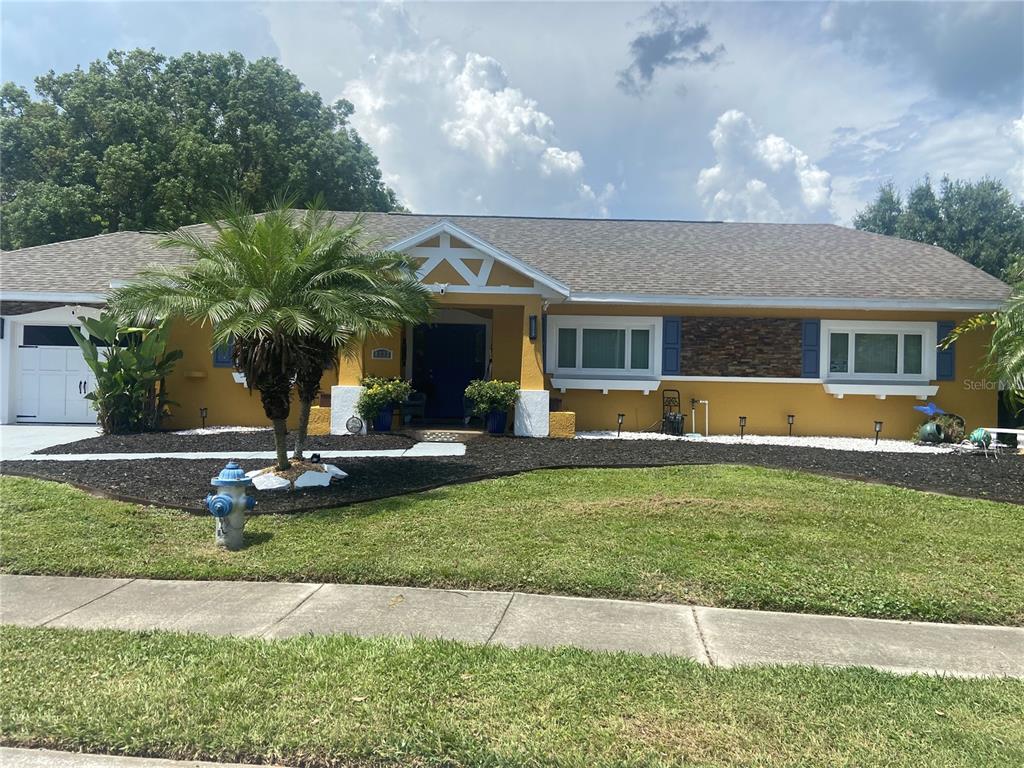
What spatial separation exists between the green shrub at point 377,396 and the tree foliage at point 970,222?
32.3 m

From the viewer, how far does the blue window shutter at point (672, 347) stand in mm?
13953

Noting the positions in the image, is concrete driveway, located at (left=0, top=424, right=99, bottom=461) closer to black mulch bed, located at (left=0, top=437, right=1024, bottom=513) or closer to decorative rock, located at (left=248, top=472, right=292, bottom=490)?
black mulch bed, located at (left=0, top=437, right=1024, bottom=513)

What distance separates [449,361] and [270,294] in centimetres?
751

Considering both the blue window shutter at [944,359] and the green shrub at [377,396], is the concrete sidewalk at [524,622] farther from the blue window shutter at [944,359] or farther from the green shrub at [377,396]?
the blue window shutter at [944,359]

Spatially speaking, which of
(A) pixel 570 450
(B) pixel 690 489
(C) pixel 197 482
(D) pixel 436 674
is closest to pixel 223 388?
(C) pixel 197 482

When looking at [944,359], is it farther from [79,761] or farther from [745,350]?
[79,761]

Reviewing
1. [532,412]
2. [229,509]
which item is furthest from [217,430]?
[229,509]

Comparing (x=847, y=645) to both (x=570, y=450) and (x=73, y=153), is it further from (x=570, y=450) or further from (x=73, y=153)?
(x=73, y=153)

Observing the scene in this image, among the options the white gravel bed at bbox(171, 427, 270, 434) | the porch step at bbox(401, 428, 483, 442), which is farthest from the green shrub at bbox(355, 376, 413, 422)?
the white gravel bed at bbox(171, 427, 270, 434)

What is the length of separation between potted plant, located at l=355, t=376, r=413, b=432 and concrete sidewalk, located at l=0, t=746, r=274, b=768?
30.4ft

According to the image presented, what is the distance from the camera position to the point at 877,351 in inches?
556

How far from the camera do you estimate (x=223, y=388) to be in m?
14.1

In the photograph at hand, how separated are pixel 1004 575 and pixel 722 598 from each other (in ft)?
8.53

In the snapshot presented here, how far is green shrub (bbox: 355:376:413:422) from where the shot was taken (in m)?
12.2
